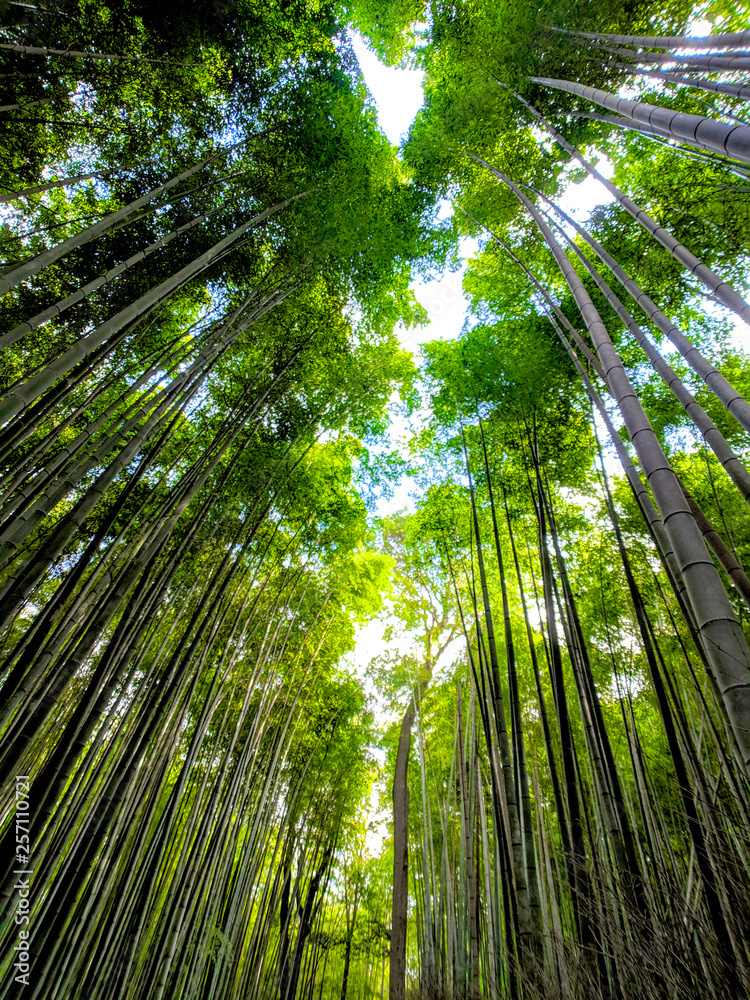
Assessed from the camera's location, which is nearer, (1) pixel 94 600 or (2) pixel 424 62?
(1) pixel 94 600

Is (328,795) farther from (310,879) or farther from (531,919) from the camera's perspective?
(531,919)

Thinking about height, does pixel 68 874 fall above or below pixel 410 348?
below

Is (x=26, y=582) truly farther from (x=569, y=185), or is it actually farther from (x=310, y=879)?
(x=310, y=879)

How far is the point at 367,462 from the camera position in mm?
5703

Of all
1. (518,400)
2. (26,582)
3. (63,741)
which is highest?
(518,400)

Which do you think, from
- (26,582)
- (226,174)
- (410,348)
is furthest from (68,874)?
(410,348)

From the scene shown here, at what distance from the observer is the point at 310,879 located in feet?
19.9

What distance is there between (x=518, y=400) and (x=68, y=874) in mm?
4422

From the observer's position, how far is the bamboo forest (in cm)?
178

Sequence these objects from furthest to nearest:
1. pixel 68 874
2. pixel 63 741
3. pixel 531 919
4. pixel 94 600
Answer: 1. pixel 94 600
2. pixel 68 874
3. pixel 531 919
4. pixel 63 741

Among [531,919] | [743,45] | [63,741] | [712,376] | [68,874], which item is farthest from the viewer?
[68,874]

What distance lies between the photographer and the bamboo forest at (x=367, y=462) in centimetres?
178

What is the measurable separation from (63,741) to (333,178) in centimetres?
468

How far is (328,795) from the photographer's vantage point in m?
6.07
